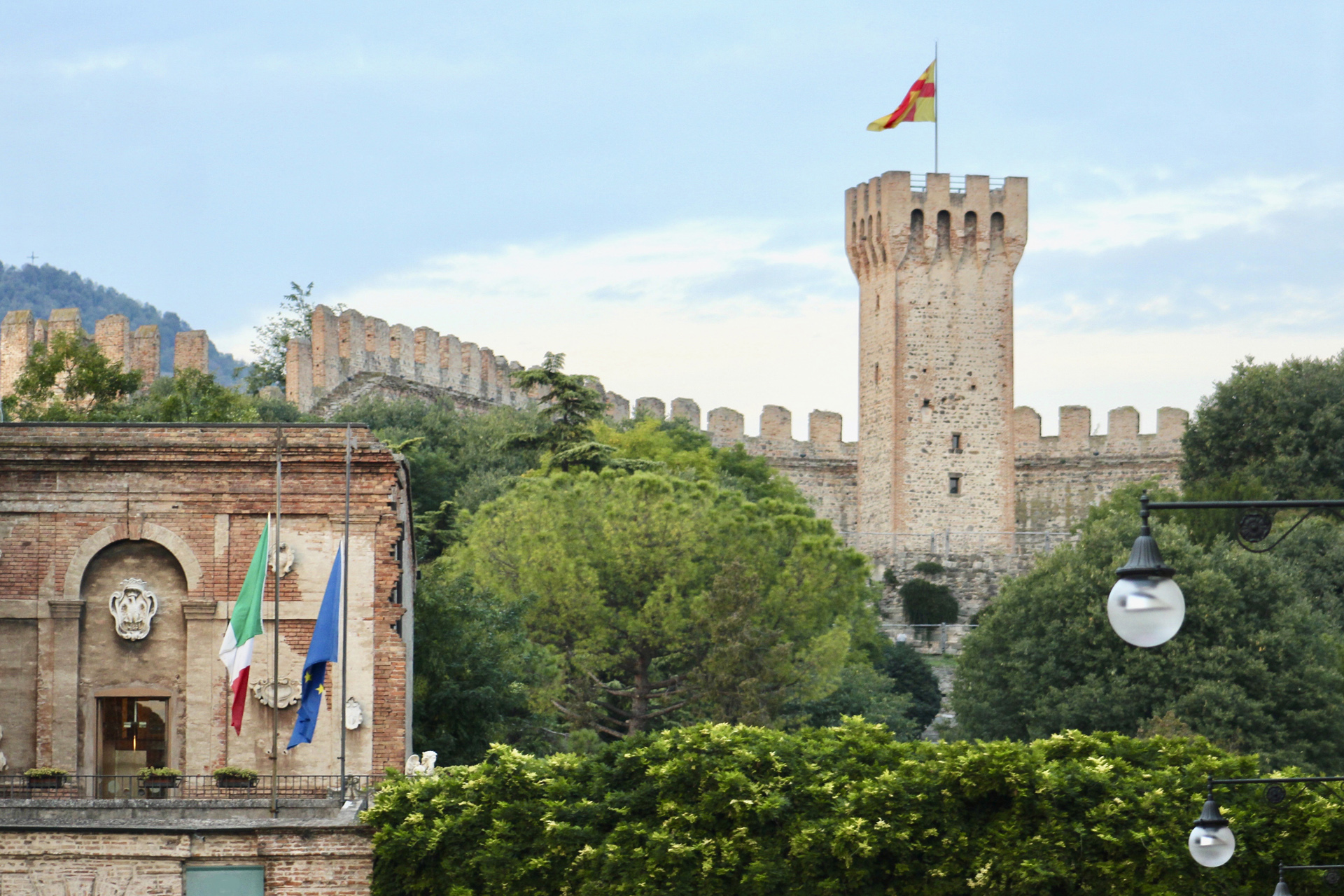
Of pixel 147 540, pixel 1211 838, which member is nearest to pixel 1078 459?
pixel 147 540

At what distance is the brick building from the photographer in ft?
95.2

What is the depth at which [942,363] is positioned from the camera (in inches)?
2665

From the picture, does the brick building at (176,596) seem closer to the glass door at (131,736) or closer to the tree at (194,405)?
the glass door at (131,736)

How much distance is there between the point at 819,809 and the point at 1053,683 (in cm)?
2096

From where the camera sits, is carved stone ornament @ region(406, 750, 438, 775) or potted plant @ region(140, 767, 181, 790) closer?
carved stone ornament @ region(406, 750, 438, 775)

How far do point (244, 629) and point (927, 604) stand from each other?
37512 mm

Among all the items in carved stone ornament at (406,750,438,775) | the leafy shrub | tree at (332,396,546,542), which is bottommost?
carved stone ornament at (406,750,438,775)

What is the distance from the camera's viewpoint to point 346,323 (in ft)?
205

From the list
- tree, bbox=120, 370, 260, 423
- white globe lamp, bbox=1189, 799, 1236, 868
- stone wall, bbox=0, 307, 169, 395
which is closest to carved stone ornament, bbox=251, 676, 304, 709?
tree, bbox=120, 370, 260, 423

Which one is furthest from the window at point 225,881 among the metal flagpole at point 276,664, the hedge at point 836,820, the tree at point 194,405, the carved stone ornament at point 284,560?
the tree at point 194,405

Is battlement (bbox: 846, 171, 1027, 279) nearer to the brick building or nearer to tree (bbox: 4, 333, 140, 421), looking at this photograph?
tree (bbox: 4, 333, 140, 421)

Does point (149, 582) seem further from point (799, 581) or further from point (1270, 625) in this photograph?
point (1270, 625)

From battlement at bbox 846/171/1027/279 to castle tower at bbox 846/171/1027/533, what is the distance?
45mm

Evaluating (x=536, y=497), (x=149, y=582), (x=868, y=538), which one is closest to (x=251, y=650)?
(x=149, y=582)
